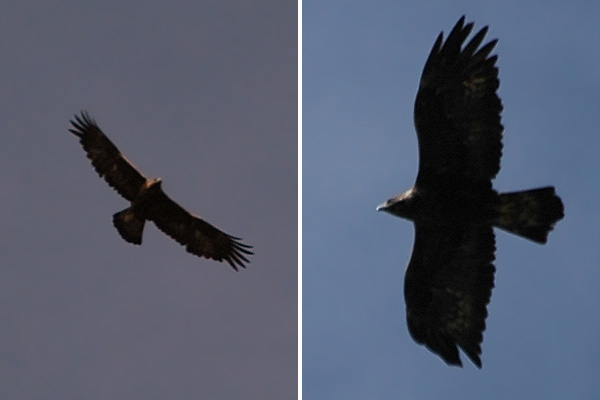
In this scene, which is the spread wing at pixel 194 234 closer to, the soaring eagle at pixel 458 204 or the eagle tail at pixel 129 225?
the eagle tail at pixel 129 225

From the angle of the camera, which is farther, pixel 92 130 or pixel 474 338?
pixel 92 130

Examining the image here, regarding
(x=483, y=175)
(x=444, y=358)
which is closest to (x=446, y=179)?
(x=483, y=175)

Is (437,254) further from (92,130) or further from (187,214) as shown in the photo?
(92,130)

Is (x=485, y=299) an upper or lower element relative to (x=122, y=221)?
lower

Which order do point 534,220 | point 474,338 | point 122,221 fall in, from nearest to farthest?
point 534,220, point 474,338, point 122,221

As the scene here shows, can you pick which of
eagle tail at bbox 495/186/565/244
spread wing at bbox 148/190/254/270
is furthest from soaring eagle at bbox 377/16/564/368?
spread wing at bbox 148/190/254/270

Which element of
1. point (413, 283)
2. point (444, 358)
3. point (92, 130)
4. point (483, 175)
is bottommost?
point (444, 358)

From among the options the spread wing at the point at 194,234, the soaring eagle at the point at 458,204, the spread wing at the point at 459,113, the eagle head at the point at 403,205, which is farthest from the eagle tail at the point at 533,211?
the spread wing at the point at 194,234
